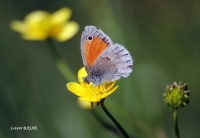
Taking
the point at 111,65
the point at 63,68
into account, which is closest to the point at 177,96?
the point at 111,65

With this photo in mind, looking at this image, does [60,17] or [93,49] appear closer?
[93,49]

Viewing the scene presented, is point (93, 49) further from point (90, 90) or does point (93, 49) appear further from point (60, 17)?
point (60, 17)

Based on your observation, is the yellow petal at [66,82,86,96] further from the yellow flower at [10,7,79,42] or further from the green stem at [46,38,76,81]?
the yellow flower at [10,7,79,42]

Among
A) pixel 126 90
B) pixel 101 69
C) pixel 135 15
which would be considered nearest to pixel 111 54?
pixel 101 69

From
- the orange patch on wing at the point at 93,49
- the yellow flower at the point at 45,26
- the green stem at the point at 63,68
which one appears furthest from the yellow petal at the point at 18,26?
the orange patch on wing at the point at 93,49

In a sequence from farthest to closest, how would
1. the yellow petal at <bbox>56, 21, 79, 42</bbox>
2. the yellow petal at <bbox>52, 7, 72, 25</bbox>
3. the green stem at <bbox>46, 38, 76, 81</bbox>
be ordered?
1. the yellow petal at <bbox>52, 7, 72, 25</bbox>
2. the yellow petal at <bbox>56, 21, 79, 42</bbox>
3. the green stem at <bbox>46, 38, 76, 81</bbox>

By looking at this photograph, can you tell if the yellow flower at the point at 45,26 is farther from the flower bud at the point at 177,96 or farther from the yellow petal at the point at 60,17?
the flower bud at the point at 177,96

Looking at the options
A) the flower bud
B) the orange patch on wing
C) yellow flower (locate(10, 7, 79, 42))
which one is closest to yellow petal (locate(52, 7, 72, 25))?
yellow flower (locate(10, 7, 79, 42))

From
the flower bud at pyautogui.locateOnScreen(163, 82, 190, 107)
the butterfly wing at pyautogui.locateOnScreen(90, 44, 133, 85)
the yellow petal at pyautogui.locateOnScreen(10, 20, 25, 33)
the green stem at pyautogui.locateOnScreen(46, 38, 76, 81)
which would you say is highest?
the yellow petal at pyautogui.locateOnScreen(10, 20, 25, 33)

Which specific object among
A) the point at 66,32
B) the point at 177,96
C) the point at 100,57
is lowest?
the point at 177,96
